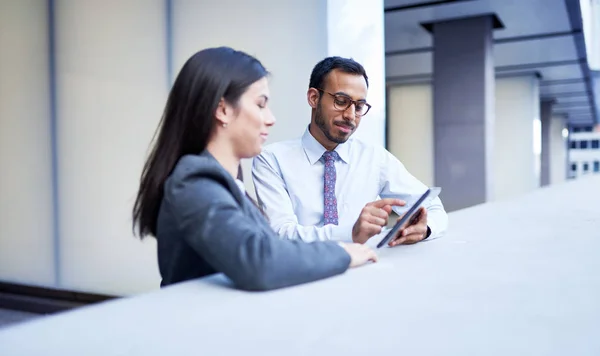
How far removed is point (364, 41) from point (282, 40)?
24.8 inches

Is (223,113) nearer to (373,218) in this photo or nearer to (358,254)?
(358,254)

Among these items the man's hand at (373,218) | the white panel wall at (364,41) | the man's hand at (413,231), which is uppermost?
the white panel wall at (364,41)

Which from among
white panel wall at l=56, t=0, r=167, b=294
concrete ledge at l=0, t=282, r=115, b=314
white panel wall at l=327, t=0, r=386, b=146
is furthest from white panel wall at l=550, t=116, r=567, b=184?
concrete ledge at l=0, t=282, r=115, b=314

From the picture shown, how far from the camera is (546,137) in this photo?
20.9 metres

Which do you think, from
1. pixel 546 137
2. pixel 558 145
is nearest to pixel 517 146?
pixel 546 137

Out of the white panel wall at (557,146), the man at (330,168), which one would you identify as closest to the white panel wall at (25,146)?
A: the man at (330,168)

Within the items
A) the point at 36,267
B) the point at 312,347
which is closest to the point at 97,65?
the point at 36,267

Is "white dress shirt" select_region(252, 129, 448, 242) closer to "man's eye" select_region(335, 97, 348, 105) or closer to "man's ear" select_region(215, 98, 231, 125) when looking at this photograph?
"man's eye" select_region(335, 97, 348, 105)

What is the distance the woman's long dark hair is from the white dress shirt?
953 mm

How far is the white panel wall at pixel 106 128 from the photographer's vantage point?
4445mm

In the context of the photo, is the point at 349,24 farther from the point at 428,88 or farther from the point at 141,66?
the point at 428,88

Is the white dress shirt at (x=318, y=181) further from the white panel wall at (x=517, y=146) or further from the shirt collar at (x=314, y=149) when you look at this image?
the white panel wall at (x=517, y=146)

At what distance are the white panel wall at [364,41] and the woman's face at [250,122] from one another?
2.20 metres

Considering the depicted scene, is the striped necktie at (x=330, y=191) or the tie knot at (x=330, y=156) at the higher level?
the tie knot at (x=330, y=156)
